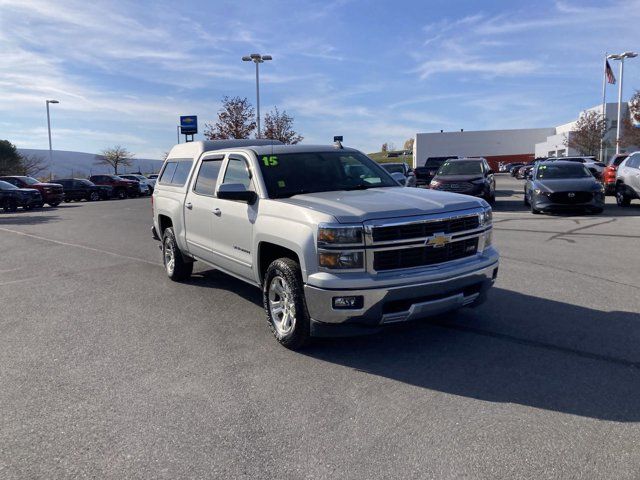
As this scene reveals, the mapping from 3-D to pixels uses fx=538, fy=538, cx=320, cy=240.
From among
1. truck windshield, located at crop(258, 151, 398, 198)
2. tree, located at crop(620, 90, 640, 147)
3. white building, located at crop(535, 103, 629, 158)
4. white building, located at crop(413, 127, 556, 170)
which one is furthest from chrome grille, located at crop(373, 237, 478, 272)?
white building, located at crop(413, 127, 556, 170)

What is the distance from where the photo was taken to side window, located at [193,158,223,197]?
21.1 feet

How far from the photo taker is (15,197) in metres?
26.1

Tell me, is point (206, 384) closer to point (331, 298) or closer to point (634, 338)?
point (331, 298)

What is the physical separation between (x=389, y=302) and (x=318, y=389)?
0.87 metres

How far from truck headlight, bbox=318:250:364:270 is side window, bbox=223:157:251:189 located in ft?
5.55

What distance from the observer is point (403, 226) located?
4355 mm

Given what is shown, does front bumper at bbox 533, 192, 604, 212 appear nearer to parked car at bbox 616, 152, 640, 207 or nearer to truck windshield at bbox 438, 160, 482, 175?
parked car at bbox 616, 152, 640, 207

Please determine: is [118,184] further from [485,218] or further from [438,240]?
[438,240]

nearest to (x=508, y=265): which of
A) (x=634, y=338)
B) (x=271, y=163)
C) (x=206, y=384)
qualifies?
(x=634, y=338)

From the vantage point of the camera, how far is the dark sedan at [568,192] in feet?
47.9

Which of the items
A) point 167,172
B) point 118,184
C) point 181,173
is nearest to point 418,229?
point 181,173

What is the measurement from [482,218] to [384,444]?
2509 millimetres

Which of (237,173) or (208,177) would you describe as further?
(208,177)

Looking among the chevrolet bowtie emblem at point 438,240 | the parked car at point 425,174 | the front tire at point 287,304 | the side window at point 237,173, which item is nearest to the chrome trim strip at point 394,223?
the chevrolet bowtie emblem at point 438,240
